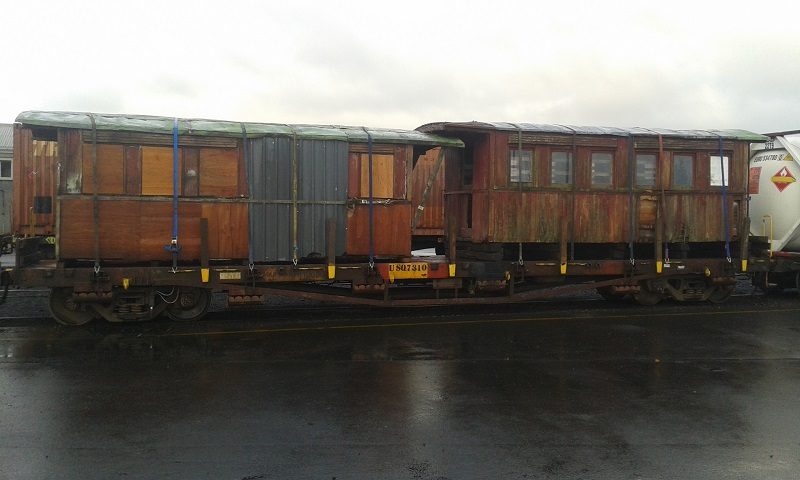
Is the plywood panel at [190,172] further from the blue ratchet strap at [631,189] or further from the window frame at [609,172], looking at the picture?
the blue ratchet strap at [631,189]

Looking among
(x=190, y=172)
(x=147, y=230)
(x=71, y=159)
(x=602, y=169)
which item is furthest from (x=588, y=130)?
(x=71, y=159)

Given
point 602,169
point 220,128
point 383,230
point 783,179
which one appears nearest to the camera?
point 220,128

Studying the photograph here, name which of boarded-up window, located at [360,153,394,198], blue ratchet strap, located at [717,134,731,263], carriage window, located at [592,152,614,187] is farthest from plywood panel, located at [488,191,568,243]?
blue ratchet strap, located at [717,134,731,263]

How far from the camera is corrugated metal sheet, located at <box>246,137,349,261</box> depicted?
32.2 feet

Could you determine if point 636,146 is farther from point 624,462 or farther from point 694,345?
point 624,462

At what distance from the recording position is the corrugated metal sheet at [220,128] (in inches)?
354

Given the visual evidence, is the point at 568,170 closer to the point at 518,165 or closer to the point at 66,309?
the point at 518,165

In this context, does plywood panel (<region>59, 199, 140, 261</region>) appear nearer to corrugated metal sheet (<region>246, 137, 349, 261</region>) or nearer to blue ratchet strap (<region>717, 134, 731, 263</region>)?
corrugated metal sheet (<region>246, 137, 349, 261</region>)

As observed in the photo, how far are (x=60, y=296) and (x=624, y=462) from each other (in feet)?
28.0

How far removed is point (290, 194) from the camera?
9.96m

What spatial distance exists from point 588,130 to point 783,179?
478 centimetres

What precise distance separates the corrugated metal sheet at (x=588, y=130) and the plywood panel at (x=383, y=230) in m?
1.75

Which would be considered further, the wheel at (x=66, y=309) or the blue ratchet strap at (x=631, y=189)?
the blue ratchet strap at (x=631, y=189)

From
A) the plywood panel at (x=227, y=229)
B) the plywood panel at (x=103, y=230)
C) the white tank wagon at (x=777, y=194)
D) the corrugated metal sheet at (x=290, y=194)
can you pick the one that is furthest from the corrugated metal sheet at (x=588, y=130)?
the plywood panel at (x=103, y=230)
